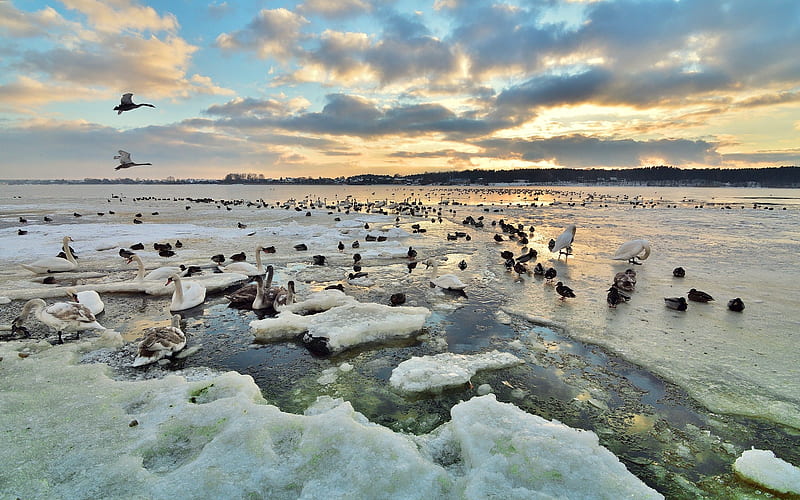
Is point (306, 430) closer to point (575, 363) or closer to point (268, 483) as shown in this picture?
point (268, 483)

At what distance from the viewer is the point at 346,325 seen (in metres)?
7.76

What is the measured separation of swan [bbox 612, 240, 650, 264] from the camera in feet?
47.0

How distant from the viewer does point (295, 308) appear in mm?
9422

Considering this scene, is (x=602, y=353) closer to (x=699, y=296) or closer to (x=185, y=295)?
(x=699, y=296)

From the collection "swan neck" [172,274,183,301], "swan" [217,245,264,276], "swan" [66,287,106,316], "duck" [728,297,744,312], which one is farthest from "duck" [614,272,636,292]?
"swan" [66,287,106,316]

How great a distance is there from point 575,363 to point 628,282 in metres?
5.54

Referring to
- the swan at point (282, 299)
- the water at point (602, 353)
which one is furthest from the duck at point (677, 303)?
the swan at point (282, 299)

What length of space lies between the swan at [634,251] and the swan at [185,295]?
14948 millimetres

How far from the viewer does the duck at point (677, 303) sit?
897 centimetres

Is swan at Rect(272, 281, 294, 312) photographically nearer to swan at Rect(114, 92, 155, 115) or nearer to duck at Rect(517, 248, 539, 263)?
swan at Rect(114, 92, 155, 115)

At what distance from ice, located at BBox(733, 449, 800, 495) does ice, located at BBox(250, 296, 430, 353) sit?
17.4 ft

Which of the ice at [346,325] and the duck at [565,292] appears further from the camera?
the duck at [565,292]

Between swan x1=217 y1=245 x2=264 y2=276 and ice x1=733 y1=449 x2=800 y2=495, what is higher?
swan x1=217 y1=245 x2=264 y2=276

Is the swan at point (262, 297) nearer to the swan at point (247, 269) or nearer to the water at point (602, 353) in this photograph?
the water at point (602, 353)
